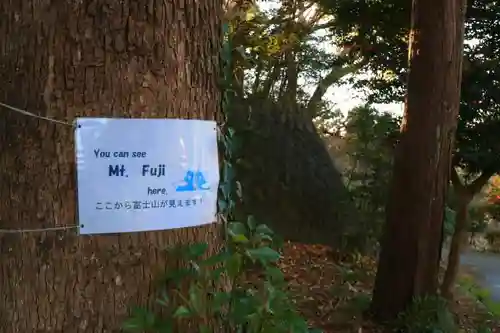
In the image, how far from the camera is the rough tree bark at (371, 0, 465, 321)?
5.99 m

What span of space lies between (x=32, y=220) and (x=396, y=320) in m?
4.80

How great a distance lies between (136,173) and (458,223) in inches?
227

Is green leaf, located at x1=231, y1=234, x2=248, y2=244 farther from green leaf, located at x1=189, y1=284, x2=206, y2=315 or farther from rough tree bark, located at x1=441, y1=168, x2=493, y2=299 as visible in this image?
rough tree bark, located at x1=441, y1=168, x2=493, y2=299

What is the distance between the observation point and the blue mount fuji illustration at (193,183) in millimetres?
2129

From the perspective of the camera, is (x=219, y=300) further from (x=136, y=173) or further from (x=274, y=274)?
(x=136, y=173)

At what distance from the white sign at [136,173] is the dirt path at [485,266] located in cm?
759

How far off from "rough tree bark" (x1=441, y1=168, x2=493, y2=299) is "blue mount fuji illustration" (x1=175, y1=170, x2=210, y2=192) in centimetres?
512

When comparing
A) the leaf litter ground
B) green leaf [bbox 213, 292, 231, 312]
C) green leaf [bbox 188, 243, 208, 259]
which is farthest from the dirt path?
green leaf [bbox 188, 243, 208, 259]

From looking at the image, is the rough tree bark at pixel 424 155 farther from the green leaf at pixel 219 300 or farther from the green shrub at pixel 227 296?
the green leaf at pixel 219 300

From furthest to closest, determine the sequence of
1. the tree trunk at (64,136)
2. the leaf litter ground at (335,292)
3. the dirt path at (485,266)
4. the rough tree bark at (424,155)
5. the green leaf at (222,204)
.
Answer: the dirt path at (485,266)
the leaf litter ground at (335,292)
the rough tree bark at (424,155)
the green leaf at (222,204)
the tree trunk at (64,136)

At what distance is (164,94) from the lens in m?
2.11

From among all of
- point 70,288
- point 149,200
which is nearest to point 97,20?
point 149,200

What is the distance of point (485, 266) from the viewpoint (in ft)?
35.4

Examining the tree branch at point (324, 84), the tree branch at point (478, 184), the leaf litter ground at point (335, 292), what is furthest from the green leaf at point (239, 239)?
the tree branch at point (324, 84)
